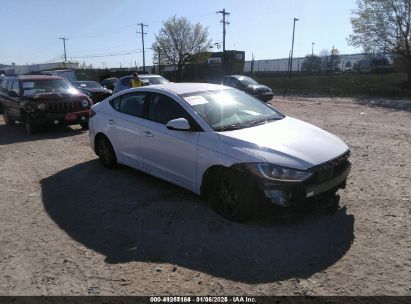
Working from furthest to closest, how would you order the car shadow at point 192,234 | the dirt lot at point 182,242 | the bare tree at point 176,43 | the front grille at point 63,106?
the bare tree at point 176,43 < the front grille at point 63,106 < the car shadow at point 192,234 < the dirt lot at point 182,242

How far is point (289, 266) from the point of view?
3652 millimetres

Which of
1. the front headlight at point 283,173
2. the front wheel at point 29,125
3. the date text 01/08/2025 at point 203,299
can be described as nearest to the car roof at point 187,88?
the front headlight at point 283,173

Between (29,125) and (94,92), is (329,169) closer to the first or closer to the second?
(29,125)

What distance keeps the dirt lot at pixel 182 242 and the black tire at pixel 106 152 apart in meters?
0.30

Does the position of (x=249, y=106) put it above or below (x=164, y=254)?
above

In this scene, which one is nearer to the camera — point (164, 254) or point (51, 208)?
point (164, 254)

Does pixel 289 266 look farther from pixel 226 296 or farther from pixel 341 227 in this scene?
pixel 341 227

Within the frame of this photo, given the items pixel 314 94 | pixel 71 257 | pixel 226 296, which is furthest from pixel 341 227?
pixel 314 94

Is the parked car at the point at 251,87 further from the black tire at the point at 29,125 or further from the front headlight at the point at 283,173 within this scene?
the front headlight at the point at 283,173

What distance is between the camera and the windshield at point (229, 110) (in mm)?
4969

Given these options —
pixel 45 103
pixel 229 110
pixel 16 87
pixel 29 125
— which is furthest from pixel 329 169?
pixel 16 87

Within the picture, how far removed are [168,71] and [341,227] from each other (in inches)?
1807

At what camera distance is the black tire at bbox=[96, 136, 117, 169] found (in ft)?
22.2

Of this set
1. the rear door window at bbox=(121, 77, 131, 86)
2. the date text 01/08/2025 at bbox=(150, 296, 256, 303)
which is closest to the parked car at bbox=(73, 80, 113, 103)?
the rear door window at bbox=(121, 77, 131, 86)
